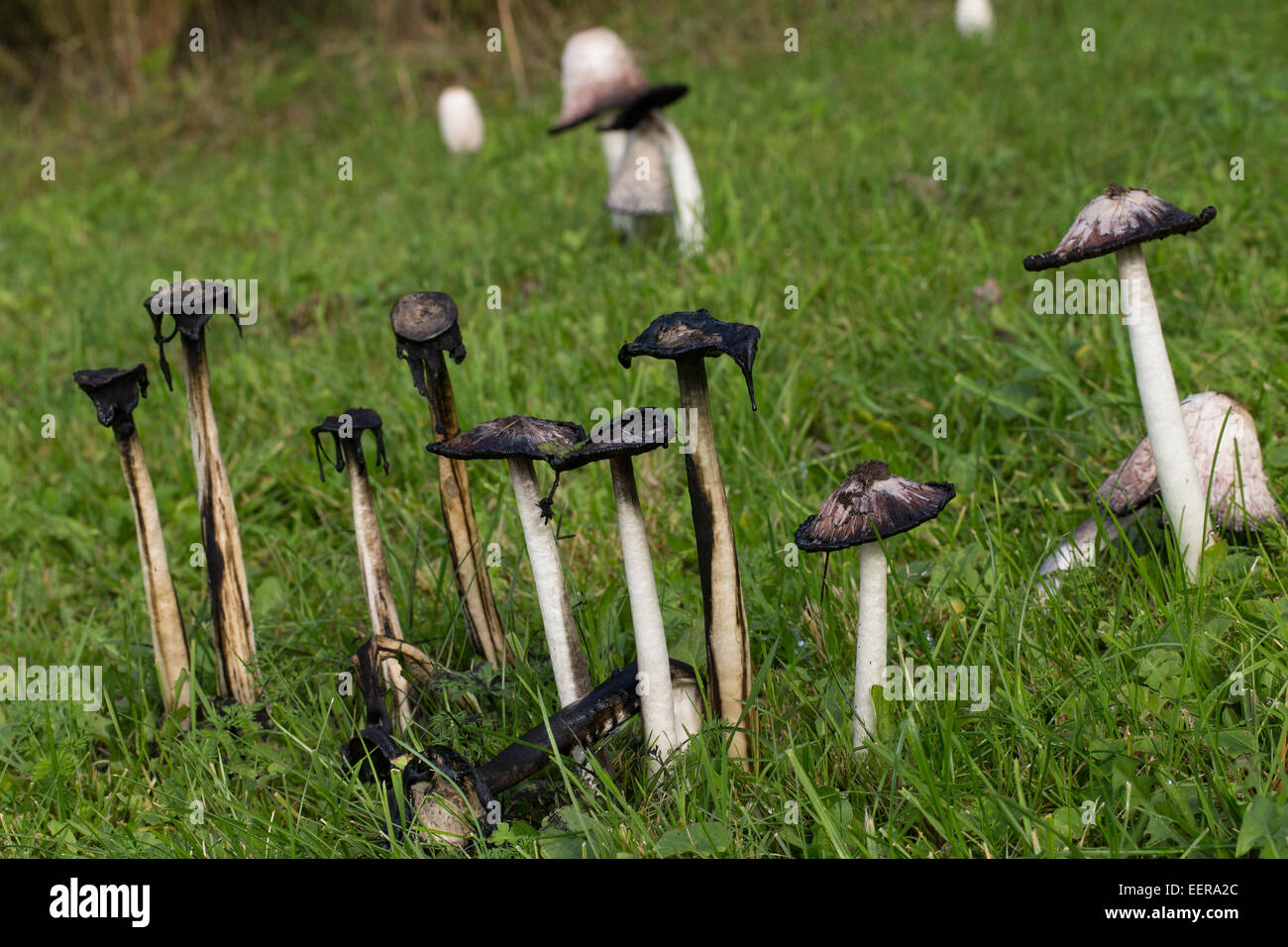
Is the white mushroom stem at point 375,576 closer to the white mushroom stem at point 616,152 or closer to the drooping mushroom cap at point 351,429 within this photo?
the drooping mushroom cap at point 351,429

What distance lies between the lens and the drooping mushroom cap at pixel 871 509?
1.84 m

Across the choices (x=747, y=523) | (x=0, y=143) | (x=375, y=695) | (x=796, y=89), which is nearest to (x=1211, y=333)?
(x=747, y=523)

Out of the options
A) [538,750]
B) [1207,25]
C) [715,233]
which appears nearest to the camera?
[538,750]

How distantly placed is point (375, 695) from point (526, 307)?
332 cm

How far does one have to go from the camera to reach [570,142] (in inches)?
325

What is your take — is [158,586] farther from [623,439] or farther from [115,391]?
[623,439]

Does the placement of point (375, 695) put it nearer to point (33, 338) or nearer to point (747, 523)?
point (747, 523)

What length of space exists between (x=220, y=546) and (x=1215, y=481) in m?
2.32

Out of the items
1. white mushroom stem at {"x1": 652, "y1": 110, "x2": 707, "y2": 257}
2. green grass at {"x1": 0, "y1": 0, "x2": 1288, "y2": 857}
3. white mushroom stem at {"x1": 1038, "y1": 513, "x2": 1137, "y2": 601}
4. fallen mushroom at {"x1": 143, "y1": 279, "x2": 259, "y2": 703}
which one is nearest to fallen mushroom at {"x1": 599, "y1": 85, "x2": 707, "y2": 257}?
white mushroom stem at {"x1": 652, "y1": 110, "x2": 707, "y2": 257}

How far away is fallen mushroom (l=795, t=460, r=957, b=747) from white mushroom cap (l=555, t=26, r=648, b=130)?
4429mm

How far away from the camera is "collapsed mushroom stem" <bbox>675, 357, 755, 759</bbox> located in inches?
76.4

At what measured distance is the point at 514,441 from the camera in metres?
1.84

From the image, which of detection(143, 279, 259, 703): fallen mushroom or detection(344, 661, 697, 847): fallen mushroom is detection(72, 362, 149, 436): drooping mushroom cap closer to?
detection(143, 279, 259, 703): fallen mushroom

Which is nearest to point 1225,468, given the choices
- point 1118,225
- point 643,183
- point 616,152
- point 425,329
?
point 1118,225
